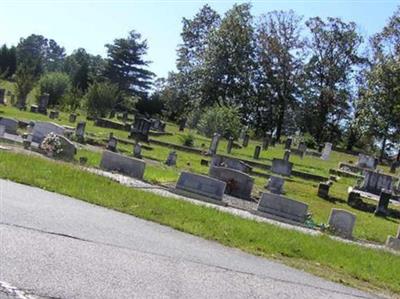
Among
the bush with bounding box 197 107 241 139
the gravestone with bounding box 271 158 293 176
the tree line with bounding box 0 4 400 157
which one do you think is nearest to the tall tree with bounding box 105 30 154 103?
the tree line with bounding box 0 4 400 157

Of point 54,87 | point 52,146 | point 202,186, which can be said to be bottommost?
point 52,146

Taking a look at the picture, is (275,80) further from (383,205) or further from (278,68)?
(383,205)

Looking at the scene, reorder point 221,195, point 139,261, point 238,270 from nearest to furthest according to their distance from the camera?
point 139,261 < point 238,270 < point 221,195

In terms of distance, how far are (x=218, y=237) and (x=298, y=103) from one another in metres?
53.7

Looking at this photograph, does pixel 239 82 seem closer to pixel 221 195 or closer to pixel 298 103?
pixel 298 103

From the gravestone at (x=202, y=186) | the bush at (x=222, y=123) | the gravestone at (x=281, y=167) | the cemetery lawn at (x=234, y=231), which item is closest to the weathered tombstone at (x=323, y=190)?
the gravestone at (x=281, y=167)

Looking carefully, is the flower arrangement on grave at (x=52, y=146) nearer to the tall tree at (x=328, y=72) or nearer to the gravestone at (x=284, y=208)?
the gravestone at (x=284, y=208)

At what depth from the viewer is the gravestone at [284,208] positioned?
15.8 meters

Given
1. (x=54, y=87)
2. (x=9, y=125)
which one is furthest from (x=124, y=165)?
(x=54, y=87)

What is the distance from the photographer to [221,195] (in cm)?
1631

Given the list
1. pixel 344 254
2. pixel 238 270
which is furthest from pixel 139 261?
pixel 344 254

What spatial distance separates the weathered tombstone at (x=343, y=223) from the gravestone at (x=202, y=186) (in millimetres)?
2933

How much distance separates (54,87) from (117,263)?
184 feet

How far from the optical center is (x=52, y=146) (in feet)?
61.7
